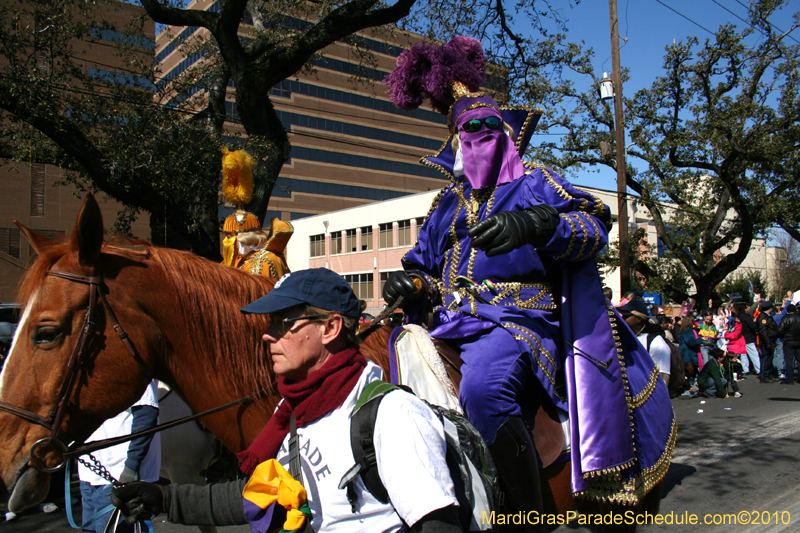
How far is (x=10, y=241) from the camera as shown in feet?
88.9

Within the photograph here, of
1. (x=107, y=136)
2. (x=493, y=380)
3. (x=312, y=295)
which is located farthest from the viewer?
(x=107, y=136)

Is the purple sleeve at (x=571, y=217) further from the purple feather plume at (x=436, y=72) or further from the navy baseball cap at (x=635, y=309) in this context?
the navy baseball cap at (x=635, y=309)

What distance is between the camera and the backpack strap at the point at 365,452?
149cm

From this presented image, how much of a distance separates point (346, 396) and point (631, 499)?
1709mm

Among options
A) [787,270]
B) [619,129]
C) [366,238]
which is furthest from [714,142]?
[787,270]

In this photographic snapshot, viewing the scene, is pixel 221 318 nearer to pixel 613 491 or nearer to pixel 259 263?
pixel 259 263

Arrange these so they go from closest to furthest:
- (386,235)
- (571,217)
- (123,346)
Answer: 1. (123,346)
2. (571,217)
3. (386,235)

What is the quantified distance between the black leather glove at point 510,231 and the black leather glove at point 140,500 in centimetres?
150

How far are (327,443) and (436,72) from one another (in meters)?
2.37

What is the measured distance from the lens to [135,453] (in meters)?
2.88

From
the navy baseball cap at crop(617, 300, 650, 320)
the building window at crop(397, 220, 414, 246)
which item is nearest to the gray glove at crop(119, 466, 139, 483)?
the navy baseball cap at crop(617, 300, 650, 320)

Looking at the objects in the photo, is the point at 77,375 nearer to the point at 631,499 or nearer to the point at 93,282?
the point at 93,282

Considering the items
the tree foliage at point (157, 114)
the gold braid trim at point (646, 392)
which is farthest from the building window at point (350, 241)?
the gold braid trim at point (646, 392)

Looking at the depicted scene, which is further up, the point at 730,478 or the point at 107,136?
the point at 107,136
